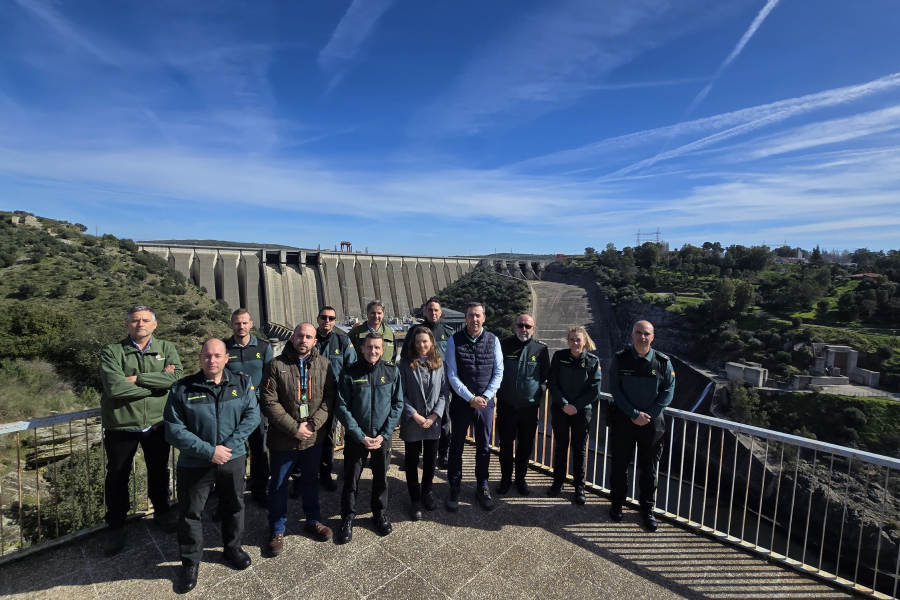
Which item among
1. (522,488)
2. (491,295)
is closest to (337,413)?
(522,488)

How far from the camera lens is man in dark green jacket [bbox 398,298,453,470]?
3.83 meters

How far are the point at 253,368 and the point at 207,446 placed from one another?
3.60ft

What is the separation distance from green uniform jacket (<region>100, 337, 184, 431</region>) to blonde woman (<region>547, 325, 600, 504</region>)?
3.27 meters

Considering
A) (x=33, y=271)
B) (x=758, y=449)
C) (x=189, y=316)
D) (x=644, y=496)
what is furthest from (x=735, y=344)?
(x=33, y=271)

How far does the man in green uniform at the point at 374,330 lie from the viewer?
429cm

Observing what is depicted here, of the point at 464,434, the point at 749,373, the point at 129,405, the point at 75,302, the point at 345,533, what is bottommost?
the point at 749,373

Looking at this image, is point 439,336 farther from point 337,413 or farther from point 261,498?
point 261,498

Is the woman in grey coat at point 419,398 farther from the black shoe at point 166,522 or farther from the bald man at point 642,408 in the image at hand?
the black shoe at point 166,522

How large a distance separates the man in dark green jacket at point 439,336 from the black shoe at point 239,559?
1.76 meters

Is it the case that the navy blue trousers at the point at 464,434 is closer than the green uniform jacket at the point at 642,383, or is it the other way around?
the green uniform jacket at the point at 642,383

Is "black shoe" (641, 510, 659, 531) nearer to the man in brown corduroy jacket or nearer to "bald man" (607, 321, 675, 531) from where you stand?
"bald man" (607, 321, 675, 531)

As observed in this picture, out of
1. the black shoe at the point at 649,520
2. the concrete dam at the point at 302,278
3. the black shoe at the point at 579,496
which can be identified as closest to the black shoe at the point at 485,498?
the black shoe at the point at 579,496

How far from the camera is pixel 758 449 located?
2052 cm

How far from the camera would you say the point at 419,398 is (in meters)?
3.64
